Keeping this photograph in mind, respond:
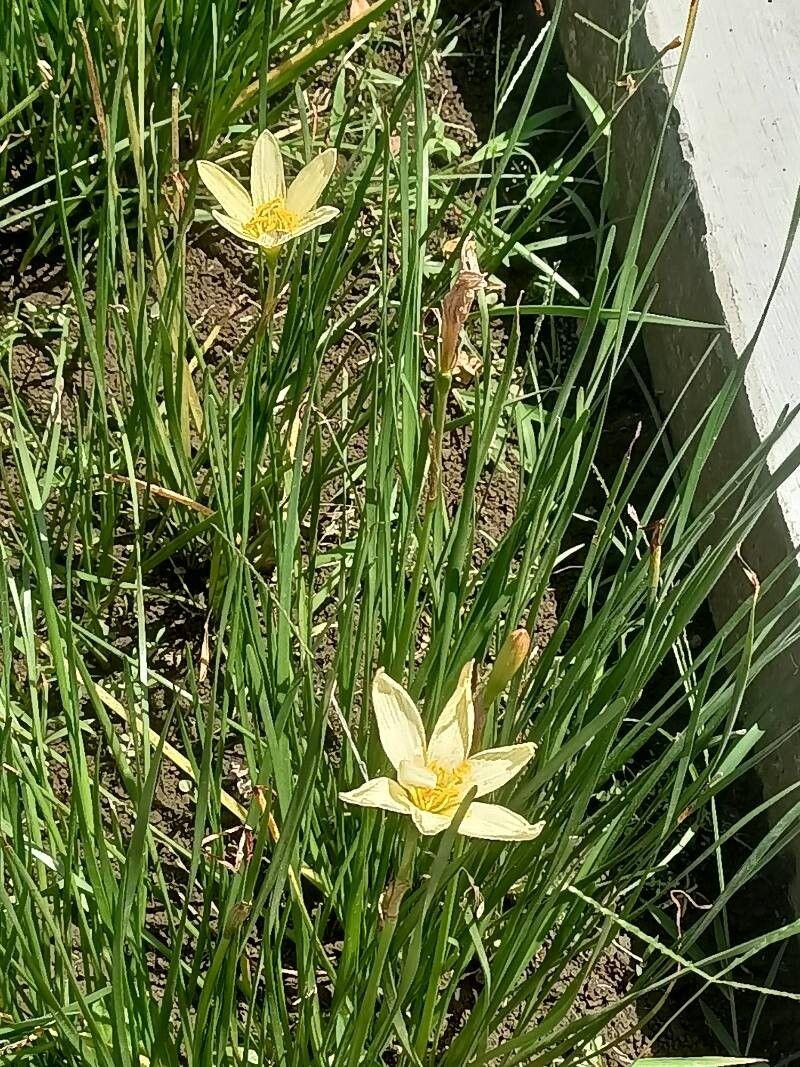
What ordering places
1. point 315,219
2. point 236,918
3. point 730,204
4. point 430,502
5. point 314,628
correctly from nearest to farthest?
point 236,918
point 430,502
point 315,219
point 314,628
point 730,204

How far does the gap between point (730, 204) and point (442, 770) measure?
744 millimetres

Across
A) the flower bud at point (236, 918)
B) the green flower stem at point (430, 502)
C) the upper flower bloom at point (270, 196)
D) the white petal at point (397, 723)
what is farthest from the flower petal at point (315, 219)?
the flower bud at point (236, 918)

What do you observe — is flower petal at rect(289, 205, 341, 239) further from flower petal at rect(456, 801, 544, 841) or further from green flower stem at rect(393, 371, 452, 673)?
flower petal at rect(456, 801, 544, 841)

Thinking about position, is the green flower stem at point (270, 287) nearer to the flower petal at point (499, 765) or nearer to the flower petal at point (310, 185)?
the flower petal at point (310, 185)

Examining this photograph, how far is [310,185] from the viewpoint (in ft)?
2.75

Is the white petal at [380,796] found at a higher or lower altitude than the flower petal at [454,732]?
lower

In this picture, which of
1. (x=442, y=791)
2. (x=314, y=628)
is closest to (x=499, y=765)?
(x=442, y=791)

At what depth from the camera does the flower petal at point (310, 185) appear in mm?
829

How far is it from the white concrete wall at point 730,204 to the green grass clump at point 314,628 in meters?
0.05

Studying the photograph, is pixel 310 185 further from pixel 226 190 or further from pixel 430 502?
pixel 430 502

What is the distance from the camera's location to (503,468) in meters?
1.19

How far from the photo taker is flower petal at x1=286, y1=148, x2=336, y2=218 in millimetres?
829

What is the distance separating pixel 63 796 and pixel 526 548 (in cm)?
41

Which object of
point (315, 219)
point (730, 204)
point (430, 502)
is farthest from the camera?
point (730, 204)
